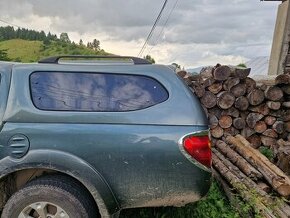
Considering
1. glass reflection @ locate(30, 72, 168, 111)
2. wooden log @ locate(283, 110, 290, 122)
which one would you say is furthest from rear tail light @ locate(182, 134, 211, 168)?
wooden log @ locate(283, 110, 290, 122)

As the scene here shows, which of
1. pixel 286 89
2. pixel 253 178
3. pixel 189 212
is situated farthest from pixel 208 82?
pixel 189 212

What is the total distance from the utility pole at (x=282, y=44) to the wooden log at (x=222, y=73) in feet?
10.5

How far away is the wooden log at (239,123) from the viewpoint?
7301 millimetres

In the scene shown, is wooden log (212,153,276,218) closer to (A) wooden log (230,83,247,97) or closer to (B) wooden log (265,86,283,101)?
(A) wooden log (230,83,247,97)

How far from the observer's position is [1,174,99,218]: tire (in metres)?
3.19

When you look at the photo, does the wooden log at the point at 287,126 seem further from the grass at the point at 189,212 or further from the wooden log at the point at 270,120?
the grass at the point at 189,212

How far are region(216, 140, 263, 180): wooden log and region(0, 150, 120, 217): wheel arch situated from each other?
2565 mm

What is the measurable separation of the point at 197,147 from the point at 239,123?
14.4 feet

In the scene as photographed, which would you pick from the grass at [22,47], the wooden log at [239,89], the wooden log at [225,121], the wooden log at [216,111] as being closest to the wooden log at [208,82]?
the wooden log at [239,89]

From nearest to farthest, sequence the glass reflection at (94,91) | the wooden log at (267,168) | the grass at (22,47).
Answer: the glass reflection at (94,91), the wooden log at (267,168), the grass at (22,47)

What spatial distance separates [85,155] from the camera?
3.19 meters

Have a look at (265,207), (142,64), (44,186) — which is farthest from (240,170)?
(44,186)

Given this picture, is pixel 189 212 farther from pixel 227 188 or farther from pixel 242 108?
pixel 242 108

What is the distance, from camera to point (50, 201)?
320 cm
